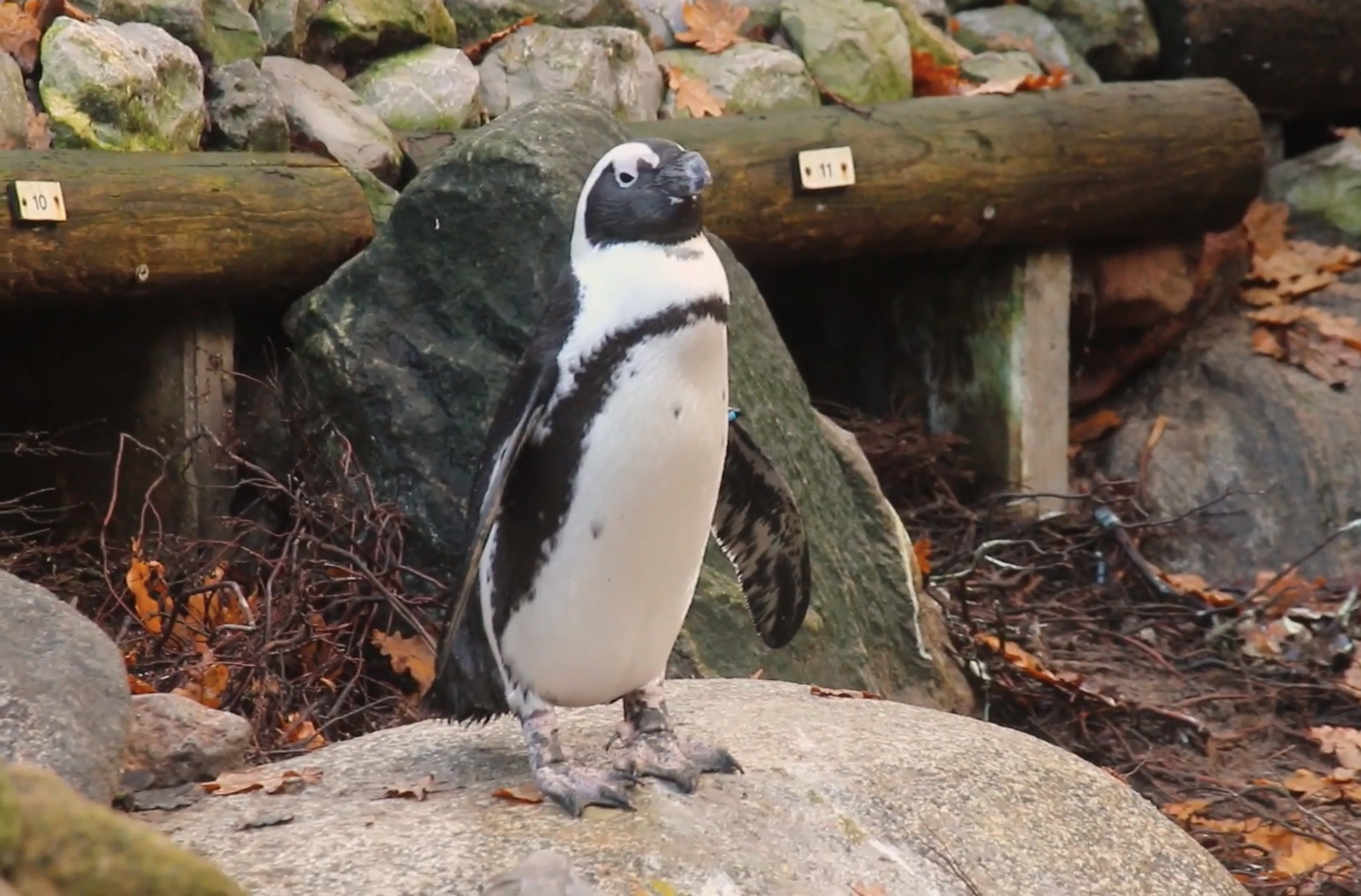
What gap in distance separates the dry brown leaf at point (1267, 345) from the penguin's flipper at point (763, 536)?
202 inches

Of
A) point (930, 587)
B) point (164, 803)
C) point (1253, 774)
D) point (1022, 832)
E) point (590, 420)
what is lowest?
point (1253, 774)

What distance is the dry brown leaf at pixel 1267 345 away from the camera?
26.7 feet

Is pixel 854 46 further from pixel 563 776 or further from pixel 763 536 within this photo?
pixel 563 776

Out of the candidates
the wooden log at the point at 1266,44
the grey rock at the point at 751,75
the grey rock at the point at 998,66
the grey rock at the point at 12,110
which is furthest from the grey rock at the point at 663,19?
the grey rock at the point at 12,110

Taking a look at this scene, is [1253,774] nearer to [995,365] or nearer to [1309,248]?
[995,365]

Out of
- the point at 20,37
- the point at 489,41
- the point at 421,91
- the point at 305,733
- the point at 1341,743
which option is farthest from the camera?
the point at 489,41

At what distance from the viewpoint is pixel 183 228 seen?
515cm

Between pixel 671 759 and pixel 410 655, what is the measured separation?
1.90 meters

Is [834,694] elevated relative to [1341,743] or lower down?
elevated

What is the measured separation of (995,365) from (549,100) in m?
3.20

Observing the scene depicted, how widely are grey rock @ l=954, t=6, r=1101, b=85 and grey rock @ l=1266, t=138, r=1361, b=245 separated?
1.17 m

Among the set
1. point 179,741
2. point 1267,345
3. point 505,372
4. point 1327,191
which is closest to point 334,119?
point 505,372

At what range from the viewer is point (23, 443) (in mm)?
5242

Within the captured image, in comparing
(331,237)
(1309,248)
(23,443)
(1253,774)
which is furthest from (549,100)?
(1309,248)
